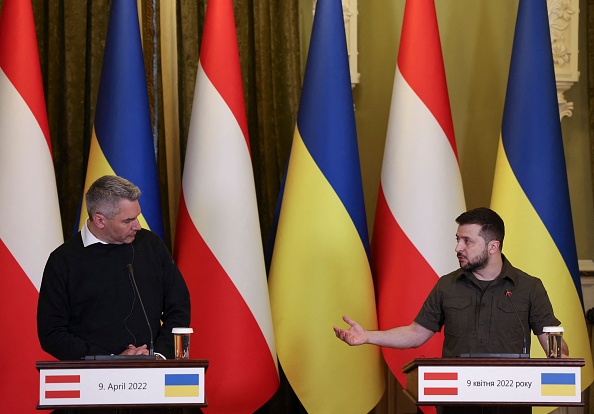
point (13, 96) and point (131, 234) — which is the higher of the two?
point (13, 96)

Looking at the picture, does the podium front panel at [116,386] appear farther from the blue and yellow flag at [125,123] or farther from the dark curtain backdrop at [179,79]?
the dark curtain backdrop at [179,79]

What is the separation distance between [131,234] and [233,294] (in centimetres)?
107

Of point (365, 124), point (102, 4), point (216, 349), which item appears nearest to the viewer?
point (216, 349)

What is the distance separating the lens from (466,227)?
3.64 meters

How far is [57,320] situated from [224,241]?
4.01 ft

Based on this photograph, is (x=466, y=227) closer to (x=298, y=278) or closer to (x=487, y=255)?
(x=487, y=255)

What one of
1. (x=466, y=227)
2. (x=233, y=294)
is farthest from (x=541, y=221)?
(x=233, y=294)

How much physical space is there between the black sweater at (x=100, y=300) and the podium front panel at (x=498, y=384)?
3.09ft

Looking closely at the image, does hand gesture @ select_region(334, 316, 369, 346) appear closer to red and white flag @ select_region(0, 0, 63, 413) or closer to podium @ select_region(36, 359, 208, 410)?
podium @ select_region(36, 359, 208, 410)

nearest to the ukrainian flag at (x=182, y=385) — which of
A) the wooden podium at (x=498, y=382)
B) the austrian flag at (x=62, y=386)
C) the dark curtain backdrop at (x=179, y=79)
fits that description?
the austrian flag at (x=62, y=386)

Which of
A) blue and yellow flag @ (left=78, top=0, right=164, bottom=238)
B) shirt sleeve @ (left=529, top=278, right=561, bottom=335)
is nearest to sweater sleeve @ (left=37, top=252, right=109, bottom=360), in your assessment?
blue and yellow flag @ (left=78, top=0, right=164, bottom=238)

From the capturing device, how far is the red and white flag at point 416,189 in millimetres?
4543

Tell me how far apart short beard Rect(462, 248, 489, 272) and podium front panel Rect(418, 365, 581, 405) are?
636mm

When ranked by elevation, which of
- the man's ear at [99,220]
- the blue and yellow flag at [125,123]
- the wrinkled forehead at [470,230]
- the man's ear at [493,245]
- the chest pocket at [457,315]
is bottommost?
the chest pocket at [457,315]
